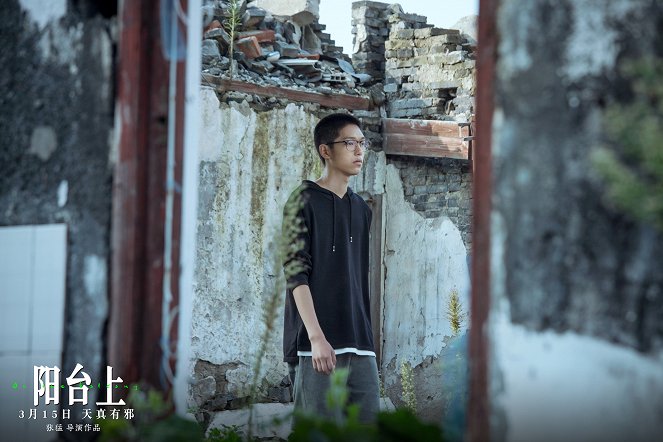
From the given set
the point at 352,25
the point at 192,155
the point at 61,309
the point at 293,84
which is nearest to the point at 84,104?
the point at 192,155

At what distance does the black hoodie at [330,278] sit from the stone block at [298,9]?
561cm

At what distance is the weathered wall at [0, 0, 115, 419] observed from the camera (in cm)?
385

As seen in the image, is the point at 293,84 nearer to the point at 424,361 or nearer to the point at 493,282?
the point at 424,361

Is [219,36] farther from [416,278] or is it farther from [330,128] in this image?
[330,128]

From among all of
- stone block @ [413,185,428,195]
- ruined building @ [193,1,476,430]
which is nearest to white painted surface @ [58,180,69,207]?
ruined building @ [193,1,476,430]

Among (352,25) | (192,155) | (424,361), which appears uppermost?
(352,25)

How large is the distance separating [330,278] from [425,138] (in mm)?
4352

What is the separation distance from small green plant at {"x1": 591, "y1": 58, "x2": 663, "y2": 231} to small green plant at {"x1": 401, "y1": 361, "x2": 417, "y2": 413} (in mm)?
5512

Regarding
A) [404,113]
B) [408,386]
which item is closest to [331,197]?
[408,386]

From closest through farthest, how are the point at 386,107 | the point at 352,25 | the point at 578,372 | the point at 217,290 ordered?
the point at 578,372 < the point at 217,290 < the point at 386,107 < the point at 352,25

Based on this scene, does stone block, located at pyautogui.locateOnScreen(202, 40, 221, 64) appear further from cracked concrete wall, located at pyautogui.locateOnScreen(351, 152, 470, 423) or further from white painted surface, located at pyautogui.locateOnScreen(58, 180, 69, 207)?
white painted surface, located at pyautogui.locateOnScreen(58, 180, 69, 207)

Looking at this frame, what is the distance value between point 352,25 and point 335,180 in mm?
5362

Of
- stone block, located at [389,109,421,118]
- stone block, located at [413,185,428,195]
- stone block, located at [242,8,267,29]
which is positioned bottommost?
stone block, located at [413,185,428,195]

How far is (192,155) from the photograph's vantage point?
12.4 ft
